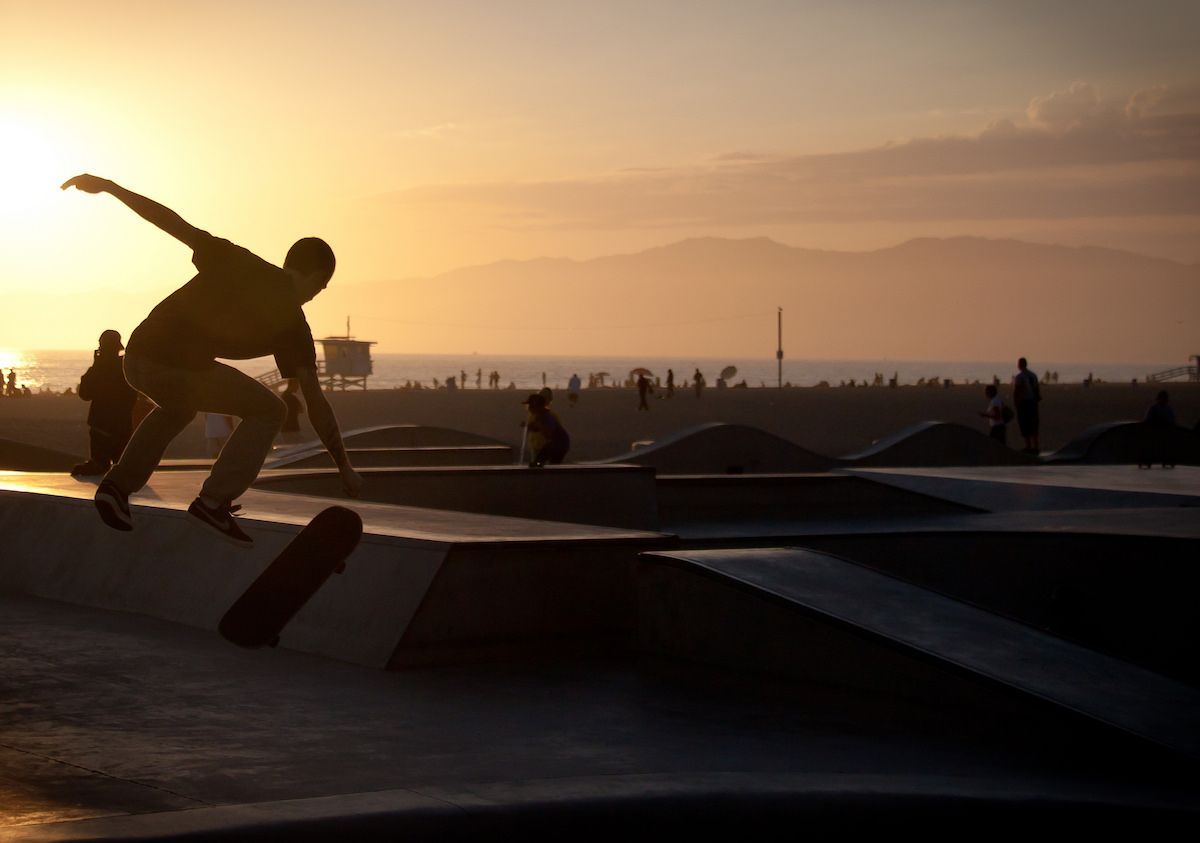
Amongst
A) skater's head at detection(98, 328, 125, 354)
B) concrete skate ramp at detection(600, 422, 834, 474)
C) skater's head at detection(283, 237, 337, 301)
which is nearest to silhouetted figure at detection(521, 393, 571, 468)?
concrete skate ramp at detection(600, 422, 834, 474)

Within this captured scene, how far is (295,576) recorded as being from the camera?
576 cm

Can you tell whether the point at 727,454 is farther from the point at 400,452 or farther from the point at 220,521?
the point at 220,521

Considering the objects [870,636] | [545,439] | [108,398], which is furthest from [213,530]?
[545,439]

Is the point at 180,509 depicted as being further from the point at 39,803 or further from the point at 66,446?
the point at 66,446

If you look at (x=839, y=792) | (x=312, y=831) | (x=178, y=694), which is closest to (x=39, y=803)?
(x=312, y=831)

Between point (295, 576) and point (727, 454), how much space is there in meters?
14.6

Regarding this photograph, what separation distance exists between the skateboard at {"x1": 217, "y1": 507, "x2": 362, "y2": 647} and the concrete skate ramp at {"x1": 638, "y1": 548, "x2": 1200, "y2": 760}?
7.59 ft

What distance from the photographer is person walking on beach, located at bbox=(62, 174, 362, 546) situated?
183 inches

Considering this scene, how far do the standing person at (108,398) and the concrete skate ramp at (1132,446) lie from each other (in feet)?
49.0

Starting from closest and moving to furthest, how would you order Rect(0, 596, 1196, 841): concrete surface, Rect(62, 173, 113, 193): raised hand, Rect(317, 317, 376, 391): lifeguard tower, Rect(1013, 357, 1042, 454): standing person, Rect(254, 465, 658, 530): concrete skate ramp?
Rect(62, 173, 113, 193): raised hand → Rect(0, 596, 1196, 841): concrete surface → Rect(254, 465, 658, 530): concrete skate ramp → Rect(1013, 357, 1042, 454): standing person → Rect(317, 317, 376, 391): lifeguard tower

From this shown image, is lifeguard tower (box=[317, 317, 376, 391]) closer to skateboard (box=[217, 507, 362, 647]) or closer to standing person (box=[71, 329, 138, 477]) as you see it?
standing person (box=[71, 329, 138, 477])

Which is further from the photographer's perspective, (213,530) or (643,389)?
(643,389)

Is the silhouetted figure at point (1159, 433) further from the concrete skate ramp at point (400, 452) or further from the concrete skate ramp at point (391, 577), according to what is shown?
the concrete skate ramp at point (391, 577)

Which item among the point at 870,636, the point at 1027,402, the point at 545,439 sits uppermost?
the point at 1027,402
